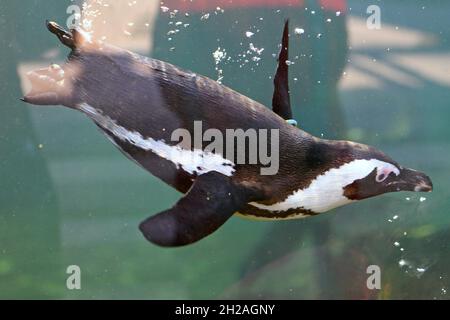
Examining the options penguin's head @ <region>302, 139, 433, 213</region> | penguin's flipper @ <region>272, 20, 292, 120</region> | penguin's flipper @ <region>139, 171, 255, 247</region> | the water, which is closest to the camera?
penguin's flipper @ <region>139, 171, 255, 247</region>

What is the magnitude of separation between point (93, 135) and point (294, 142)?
1179mm

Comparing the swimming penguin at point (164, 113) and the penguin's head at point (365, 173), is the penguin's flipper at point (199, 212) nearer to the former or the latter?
the swimming penguin at point (164, 113)

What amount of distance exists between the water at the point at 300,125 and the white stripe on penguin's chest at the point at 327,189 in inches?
26.7

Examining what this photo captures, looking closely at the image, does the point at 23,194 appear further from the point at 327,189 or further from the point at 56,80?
the point at 327,189

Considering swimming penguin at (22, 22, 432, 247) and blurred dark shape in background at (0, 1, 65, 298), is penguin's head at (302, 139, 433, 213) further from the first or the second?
blurred dark shape in background at (0, 1, 65, 298)

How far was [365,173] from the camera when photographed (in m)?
1.18

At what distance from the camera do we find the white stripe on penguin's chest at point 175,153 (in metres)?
1.06

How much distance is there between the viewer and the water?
184 cm

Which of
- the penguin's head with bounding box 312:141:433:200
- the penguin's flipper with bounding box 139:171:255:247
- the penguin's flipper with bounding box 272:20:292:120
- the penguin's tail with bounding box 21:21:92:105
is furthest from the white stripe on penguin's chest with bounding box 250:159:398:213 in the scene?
the penguin's tail with bounding box 21:21:92:105

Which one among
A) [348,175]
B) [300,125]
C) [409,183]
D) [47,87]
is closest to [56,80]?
[47,87]

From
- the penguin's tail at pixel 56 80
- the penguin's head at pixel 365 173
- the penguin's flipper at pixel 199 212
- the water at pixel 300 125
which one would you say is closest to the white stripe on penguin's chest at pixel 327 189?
the penguin's head at pixel 365 173

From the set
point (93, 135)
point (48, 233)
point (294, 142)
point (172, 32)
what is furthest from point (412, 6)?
point (48, 233)

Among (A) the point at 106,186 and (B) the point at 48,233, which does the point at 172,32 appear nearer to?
(A) the point at 106,186

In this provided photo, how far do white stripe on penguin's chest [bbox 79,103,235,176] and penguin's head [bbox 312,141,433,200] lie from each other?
284mm
